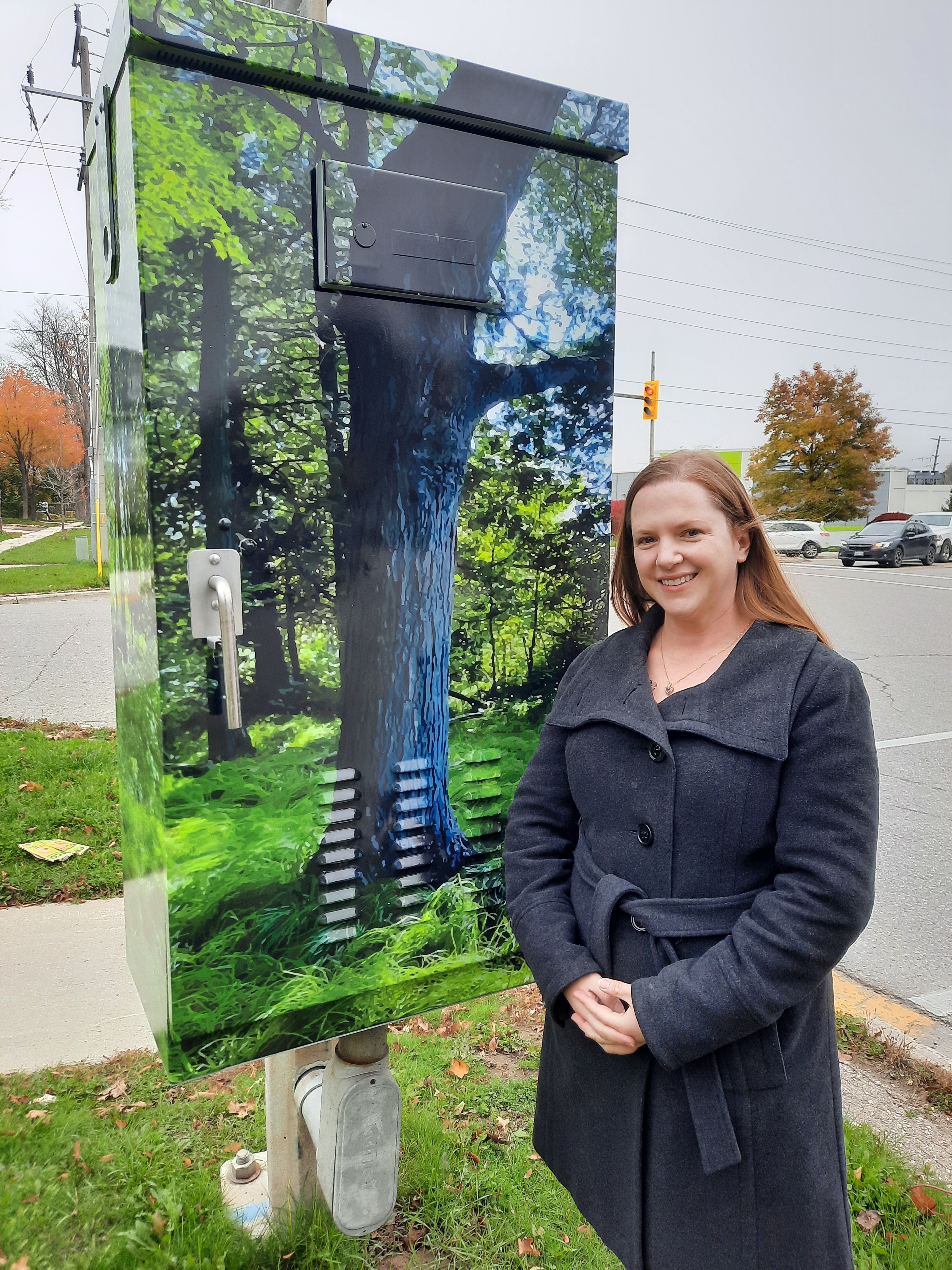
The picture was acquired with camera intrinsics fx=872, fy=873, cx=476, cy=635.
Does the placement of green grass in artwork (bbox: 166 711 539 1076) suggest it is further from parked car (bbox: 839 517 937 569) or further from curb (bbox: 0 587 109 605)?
parked car (bbox: 839 517 937 569)

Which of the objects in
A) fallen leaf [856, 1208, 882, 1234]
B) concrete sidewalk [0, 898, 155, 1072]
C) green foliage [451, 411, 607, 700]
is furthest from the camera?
concrete sidewalk [0, 898, 155, 1072]

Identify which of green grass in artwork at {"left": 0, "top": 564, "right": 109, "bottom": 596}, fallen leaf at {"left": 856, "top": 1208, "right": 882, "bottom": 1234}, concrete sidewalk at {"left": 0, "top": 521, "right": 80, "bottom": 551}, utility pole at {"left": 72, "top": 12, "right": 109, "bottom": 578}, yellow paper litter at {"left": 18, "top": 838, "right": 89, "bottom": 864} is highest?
utility pole at {"left": 72, "top": 12, "right": 109, "bottom": 578}

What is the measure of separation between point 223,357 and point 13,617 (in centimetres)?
1173

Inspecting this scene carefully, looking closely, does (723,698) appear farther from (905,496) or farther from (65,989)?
(905,496)

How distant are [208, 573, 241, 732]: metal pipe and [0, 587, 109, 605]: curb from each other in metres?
13.5

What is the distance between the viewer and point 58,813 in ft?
14.3

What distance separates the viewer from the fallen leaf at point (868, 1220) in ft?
6.70

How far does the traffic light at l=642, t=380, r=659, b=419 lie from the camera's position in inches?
713

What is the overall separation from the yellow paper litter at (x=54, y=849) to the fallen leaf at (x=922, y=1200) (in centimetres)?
350

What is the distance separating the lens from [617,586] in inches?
65.4

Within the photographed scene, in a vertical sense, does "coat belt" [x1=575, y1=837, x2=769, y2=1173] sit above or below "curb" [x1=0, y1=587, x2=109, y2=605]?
above

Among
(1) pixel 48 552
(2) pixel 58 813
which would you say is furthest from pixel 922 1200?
(1) pixel 48 552

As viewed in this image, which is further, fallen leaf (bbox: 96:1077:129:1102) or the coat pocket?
fallen leaf (bbox: 96:1077:129:1102)

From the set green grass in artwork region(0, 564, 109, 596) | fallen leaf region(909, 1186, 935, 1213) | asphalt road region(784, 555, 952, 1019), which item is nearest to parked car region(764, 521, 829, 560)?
asphalt road region(784, 555, 952, 1019)
